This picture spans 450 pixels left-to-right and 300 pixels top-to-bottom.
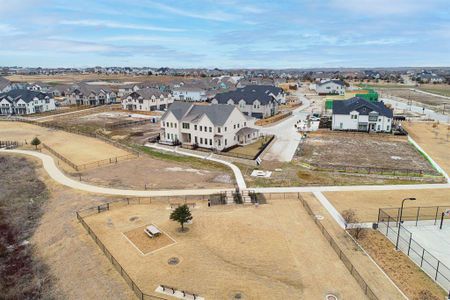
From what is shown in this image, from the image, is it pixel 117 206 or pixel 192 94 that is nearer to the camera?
pixel 117 206

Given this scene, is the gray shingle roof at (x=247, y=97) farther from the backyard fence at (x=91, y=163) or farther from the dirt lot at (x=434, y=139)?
the backyard fence at (x=91, y=163)

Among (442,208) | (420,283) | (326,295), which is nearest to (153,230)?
(326,295)

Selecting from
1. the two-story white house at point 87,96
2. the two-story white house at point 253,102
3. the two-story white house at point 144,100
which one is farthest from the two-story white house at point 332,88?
Result: the two-story white house at point 87,96

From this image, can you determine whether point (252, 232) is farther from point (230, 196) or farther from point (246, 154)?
point (246, 154)

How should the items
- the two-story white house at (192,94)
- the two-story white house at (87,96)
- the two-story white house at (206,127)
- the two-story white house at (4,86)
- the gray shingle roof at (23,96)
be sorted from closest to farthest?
the two-story white house at (206,127) → the gray shingle roof at (23,96) → the two-story white house at (87,96) → the two-story white house at (192,94) → the two-story white house at (4,86)

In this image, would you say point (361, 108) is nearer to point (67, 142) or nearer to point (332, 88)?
point (67, 142)

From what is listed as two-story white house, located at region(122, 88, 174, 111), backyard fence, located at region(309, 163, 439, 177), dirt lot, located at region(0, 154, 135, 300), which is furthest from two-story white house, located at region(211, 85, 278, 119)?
dirt lot, located at region(0, 154, 135, 300)

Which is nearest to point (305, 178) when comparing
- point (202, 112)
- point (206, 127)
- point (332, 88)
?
point (206, 127)
